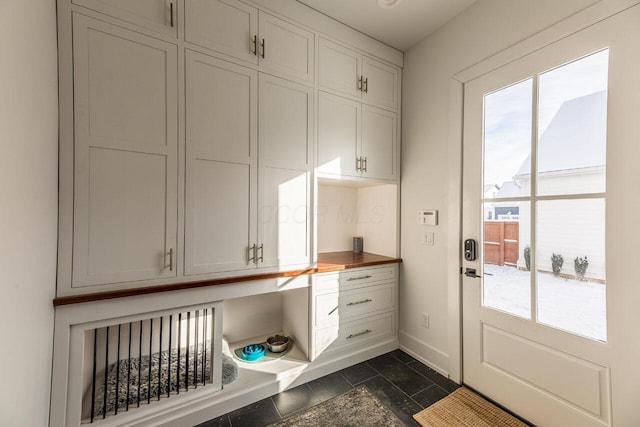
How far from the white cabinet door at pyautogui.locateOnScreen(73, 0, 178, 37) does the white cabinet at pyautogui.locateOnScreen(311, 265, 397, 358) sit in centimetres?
183

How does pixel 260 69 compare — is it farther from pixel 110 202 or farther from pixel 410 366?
pixel 410 366

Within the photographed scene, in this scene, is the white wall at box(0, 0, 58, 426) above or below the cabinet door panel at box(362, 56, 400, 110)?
below

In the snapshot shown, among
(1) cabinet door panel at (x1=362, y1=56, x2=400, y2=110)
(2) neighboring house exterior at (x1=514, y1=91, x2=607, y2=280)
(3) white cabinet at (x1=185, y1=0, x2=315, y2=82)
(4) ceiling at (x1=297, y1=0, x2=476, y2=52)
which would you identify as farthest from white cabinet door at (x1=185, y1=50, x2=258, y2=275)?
(2) neighboring house exterior at (x1=514, y1=91, x2=607, y2=280)

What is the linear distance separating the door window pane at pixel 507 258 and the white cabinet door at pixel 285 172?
1.25 m

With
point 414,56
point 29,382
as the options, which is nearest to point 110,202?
point 29,382

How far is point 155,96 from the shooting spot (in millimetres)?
1437

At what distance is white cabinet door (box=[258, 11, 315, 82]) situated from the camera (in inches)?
69.1

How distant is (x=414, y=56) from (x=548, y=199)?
1637 millimetres

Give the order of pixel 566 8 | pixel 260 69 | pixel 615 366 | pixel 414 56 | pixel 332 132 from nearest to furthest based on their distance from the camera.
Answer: pixel 615 366, pixel 566 8, pixel 260 69, pixel 332 132, pixel 414 56

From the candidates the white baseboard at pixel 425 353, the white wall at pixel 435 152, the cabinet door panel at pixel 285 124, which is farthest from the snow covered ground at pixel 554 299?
the cabinet door panel at pixel 285 124

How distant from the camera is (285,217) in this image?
1.84 m

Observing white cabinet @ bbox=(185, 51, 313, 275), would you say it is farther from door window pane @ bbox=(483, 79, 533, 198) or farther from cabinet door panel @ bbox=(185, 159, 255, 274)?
door window pane @ bbox=(483, 79, 533, 198)

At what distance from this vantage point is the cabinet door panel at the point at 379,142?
88.1 inches

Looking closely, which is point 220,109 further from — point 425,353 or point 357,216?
point 425,353
